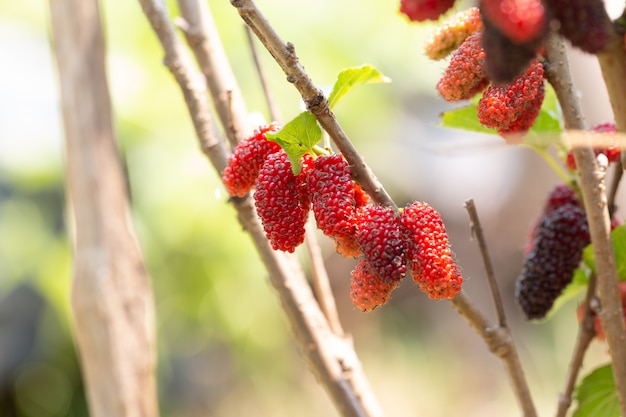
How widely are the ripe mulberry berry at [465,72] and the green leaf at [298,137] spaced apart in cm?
7

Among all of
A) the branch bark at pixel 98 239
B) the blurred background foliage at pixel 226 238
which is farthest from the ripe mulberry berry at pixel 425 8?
the blurred background foliage at pixel 226 238

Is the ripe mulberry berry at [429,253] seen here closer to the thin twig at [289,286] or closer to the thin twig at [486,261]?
the thin twig at [486,261]

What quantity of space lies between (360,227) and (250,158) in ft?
0.28

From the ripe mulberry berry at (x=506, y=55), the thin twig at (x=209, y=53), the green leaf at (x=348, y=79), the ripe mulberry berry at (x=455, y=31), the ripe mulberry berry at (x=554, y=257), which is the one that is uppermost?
the thin twig at (x=209, y=53)

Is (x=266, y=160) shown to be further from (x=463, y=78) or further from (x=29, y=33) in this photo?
(x=29, y=33)

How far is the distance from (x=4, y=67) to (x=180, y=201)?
716 mm

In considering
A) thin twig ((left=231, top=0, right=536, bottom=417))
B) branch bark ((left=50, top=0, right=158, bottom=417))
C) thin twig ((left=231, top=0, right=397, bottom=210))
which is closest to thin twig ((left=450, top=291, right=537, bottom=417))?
thin twig ((left=231, top=0, right=536, bottom=417))

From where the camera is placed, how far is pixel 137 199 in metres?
2.45

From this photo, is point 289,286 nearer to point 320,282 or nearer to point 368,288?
point 320,282

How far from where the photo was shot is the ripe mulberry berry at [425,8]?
0.99 ft

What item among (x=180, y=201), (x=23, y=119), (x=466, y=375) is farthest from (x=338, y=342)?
(x=466, y=375)

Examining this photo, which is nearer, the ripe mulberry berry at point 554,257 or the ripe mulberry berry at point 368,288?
the ripe mulberry berry at point 368,288

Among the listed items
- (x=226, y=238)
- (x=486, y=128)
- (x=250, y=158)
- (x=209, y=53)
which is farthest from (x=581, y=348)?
(x=226, y=238)

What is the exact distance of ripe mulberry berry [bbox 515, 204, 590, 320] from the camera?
48cm
